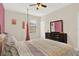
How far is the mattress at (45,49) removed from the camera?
2.19m

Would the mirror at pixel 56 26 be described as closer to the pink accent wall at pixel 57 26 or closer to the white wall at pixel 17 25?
the pink accent wall at pixel 57 26

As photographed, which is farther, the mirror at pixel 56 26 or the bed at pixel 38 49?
the mirror at pixel 56 26

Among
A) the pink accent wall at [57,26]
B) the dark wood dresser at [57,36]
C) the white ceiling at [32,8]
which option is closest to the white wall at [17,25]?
the white ceiling at [32,8]

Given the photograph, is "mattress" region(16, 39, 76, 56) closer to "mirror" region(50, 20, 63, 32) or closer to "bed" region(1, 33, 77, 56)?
"bed" region(1, 33, 77, 56)

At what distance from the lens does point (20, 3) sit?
90.8 inches

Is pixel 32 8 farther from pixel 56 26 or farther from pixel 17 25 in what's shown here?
pixel 56 26

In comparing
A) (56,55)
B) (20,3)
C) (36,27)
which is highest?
(20,3)

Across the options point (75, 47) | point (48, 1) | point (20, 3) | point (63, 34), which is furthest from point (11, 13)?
point (75, 47)

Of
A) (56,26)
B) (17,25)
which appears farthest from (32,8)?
(56,26)

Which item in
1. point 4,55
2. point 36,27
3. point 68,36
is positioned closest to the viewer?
point 4,55

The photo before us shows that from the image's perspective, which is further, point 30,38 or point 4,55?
point 30,38

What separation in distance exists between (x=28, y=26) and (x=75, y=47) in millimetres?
807

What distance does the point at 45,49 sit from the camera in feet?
7.30

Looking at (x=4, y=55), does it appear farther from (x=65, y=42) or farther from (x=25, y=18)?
(x=65, y=42)
